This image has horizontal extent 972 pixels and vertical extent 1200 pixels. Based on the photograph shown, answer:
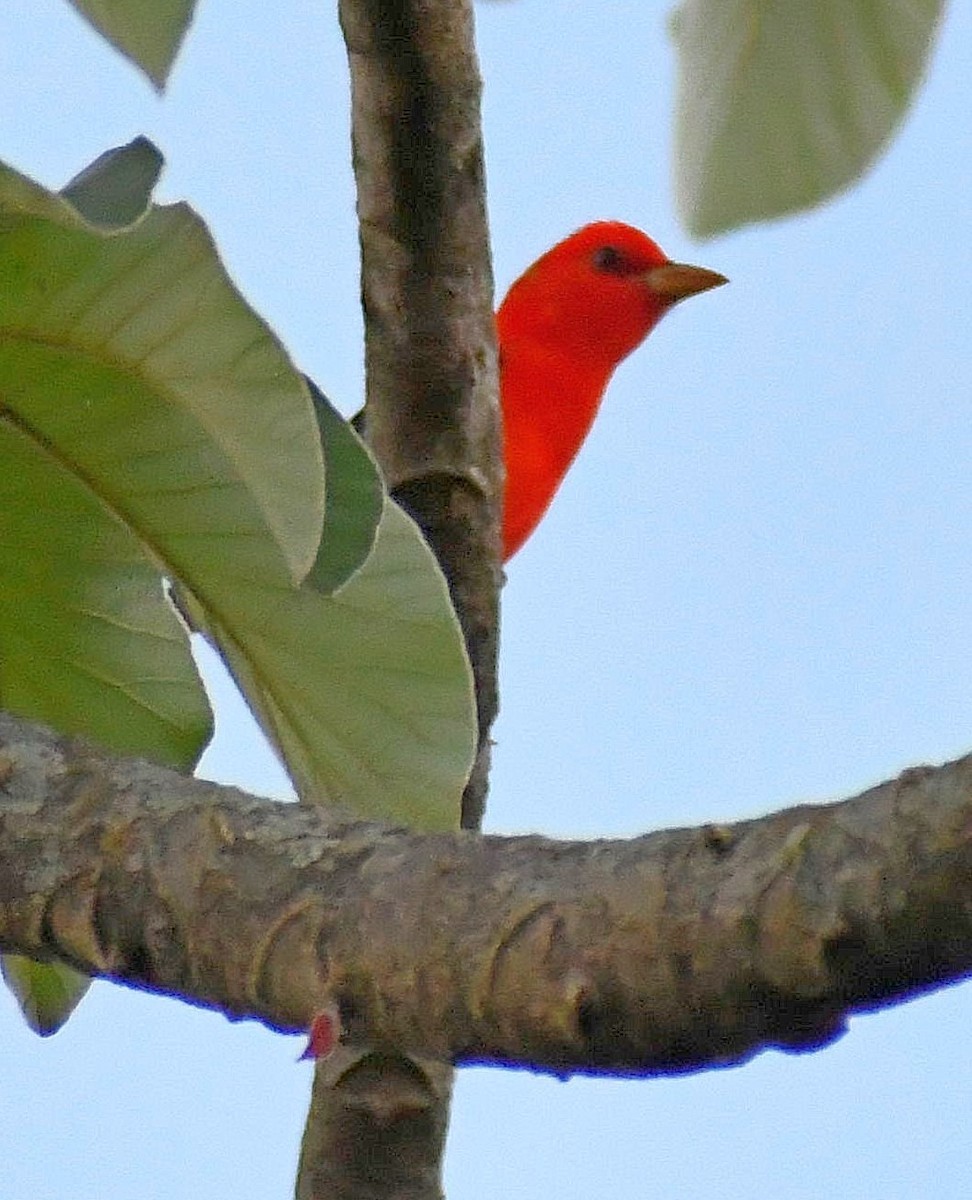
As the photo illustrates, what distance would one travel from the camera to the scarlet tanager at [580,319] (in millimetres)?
3834

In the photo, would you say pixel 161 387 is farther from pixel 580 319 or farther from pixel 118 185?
pixel 580 319

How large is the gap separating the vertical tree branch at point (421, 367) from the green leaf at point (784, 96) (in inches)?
9.5

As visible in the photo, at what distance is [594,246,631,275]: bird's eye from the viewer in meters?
3.98

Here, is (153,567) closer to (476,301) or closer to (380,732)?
(380,732)

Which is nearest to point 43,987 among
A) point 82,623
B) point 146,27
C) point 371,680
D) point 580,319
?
point 82,623

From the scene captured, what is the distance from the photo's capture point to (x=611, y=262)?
399cm

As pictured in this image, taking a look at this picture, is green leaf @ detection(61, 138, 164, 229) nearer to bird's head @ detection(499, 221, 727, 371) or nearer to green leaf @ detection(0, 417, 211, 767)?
green leaf @ detection(0, 417, 211, 767)

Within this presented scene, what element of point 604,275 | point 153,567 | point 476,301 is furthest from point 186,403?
point 604,275

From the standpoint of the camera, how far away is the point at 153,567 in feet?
4.56

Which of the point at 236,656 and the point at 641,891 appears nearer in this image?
the point at 641,891

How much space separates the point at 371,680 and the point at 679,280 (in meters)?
2.69

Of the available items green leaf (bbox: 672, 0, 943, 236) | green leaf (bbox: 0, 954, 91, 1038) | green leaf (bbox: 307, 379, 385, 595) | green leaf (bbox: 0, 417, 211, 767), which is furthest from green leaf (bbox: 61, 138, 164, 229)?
green leaf (bbox: 0, 954, 91, 1038)

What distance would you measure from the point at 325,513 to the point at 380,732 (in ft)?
0.90

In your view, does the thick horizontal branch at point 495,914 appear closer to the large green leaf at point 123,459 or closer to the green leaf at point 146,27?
the large green leaf at point 123,459
